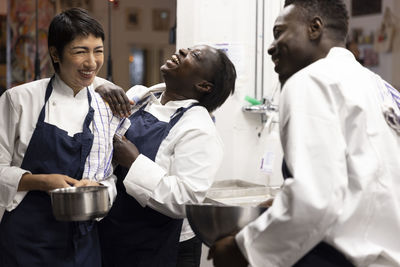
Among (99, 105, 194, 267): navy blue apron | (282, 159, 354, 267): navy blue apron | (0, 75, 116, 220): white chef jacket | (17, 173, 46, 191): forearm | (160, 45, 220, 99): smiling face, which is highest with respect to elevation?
(160, 45, 220, 99): smiling face

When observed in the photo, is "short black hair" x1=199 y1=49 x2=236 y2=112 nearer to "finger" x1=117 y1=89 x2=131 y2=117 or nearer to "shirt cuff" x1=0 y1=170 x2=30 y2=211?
"finger" x1=117 y1=89 x2=131 y2=117

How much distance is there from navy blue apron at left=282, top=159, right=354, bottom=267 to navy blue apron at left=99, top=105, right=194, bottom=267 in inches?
29.0

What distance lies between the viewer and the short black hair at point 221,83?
2.03 metres

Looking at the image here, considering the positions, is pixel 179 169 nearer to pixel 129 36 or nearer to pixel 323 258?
pixel 323 258

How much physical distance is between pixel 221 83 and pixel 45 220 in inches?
34.4

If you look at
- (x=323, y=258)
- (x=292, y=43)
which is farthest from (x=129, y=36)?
(x=323, y=258)

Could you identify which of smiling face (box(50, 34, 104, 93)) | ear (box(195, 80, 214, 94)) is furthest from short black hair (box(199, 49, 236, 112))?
smiling face (box(50, 34, 104, 93))

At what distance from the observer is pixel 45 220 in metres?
1.63

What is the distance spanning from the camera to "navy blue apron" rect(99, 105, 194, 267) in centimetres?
187

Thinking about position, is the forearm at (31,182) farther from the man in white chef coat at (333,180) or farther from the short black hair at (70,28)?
the man in white chef coat at (333,180)

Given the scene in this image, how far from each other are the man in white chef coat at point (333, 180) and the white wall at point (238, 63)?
151 centimetres

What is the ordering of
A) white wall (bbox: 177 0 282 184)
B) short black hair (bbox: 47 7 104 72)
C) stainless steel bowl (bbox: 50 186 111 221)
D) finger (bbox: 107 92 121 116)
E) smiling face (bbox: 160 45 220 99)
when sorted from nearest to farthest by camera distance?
1. stainless steel bowl (bbox: 50 186 111 221)
2. short black hair (bbox: 47 7 104 72)
3. finger (bbox: 107 92 121 116)
4. smiling face (bbox: 160 45 220 99)
5. white wall (bbox: 177 0 282 184)

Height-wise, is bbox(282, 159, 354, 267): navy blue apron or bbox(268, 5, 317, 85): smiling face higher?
bbox(268, 5, 317, 85): smiling face

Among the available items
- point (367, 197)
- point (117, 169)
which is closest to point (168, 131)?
Result: point (117, 169)
